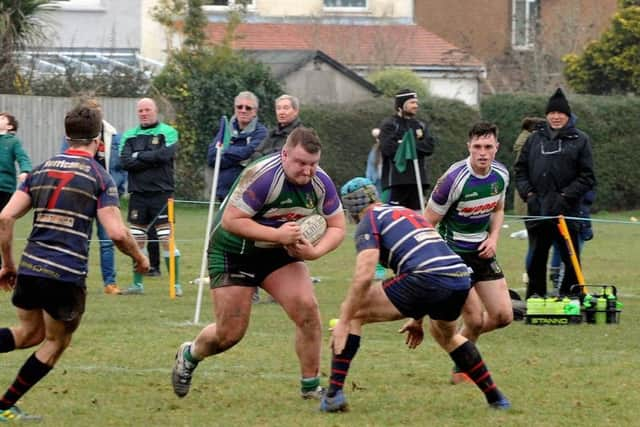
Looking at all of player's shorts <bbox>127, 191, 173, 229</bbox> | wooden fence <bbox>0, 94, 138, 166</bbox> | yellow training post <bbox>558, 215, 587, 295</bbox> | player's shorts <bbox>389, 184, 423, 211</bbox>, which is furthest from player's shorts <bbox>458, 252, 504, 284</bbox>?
wooden fence <bbox>0, 94, 138, 166</bbox>

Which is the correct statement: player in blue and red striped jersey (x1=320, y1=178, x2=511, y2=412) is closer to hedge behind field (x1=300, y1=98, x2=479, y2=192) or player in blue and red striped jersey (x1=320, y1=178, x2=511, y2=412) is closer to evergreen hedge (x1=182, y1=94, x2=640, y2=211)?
hedge behind field (x1=300, y1=98, x2=479, y2=192)

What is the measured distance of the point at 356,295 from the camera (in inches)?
312

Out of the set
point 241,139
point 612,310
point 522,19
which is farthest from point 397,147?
point 522,19

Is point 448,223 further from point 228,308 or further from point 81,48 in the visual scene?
point 81,48

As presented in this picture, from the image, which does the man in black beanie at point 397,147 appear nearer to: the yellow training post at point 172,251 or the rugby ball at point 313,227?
the yellow training post at point 172,251

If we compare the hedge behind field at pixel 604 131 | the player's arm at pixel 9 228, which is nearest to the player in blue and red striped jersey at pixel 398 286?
the player's arm at pixel 9 228

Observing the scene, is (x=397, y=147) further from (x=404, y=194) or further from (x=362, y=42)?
(x=362, y=42)

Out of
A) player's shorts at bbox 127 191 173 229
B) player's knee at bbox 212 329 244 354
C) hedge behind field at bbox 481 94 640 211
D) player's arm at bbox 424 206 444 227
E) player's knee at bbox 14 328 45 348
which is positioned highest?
player's arm at bbox 424 206 444 227

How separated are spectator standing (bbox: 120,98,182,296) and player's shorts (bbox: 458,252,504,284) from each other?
5811mm

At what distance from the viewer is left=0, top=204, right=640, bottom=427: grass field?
810cm

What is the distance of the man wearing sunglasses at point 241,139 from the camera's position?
13648mm

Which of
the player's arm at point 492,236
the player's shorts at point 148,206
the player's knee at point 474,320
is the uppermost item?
the player's arm at point 492,236

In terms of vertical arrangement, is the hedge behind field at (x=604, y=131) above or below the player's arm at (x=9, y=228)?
below

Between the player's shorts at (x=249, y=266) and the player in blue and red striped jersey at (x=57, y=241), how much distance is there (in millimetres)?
727
